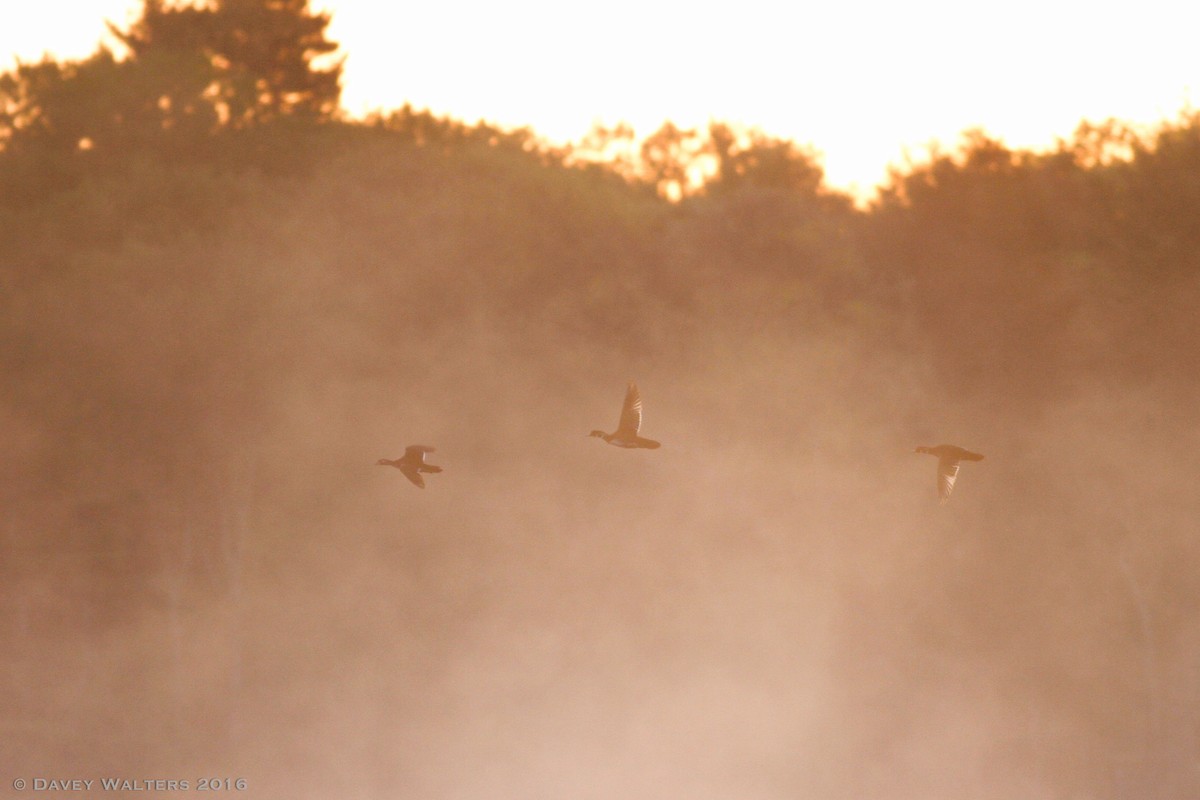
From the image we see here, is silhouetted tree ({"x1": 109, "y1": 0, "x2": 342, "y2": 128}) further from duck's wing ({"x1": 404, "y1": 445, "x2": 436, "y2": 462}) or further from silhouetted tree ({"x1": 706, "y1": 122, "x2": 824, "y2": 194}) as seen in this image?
duck's wing ({"x1": 404, "y1": 445, "x2": 436, "y2": 462})

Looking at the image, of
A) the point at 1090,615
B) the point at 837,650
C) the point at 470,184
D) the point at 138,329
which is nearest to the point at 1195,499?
the point at 1090,615

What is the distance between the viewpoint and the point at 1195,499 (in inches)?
1011

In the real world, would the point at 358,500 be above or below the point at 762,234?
below

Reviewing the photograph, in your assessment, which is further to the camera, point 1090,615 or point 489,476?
point 489,476

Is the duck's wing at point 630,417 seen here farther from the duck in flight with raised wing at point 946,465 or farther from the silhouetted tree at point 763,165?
the silhouetted tree at point 763,165

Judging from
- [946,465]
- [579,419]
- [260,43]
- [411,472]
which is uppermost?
[260,43]

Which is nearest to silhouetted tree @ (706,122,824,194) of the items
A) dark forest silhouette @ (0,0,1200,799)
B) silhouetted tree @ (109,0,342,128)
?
dark forest silhouette @ (0,0,1200,799)

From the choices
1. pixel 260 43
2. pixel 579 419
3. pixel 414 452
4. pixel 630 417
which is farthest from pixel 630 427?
pixel 260 43

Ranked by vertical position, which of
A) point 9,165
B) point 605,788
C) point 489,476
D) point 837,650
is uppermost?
point 9,165

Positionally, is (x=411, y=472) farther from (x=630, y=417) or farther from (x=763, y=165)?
(x=763, y=165)

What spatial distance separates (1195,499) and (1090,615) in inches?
101

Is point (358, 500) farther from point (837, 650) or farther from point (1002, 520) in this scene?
point (1002, 520)

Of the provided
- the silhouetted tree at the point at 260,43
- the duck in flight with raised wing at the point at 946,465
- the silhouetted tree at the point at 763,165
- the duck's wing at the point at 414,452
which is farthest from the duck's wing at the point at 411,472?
the silhouetted tree at the point at 260,43

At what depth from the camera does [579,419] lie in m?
28.8
